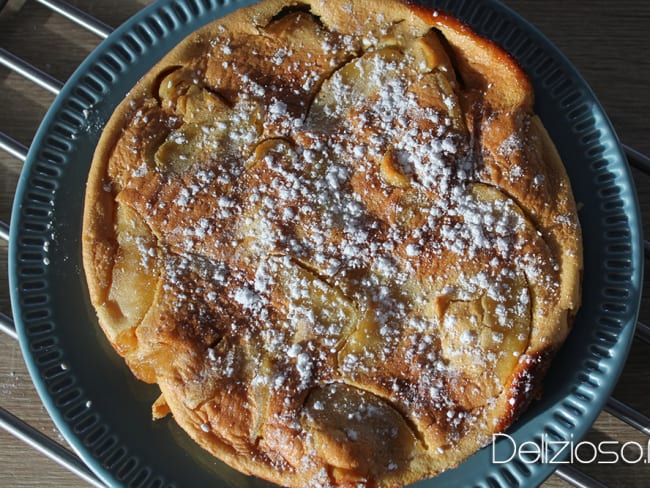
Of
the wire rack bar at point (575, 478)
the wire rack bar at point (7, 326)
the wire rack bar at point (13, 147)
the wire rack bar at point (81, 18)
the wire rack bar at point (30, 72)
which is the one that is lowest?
the wire rack bar at point (7, 326)

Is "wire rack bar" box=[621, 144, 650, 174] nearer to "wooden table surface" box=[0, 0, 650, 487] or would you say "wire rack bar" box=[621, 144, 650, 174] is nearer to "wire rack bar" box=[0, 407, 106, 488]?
"wooden table surface" box=[0, 0, 650, 487]

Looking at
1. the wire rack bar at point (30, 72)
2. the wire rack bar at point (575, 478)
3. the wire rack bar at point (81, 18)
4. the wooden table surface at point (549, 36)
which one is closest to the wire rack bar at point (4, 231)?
the wooden table surface at point (549, 36)

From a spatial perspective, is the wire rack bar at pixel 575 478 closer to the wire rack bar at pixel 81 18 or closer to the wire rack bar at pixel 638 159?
the wire rack bar at pixel 638 159

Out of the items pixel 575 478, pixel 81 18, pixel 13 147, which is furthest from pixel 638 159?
pixel 13 147

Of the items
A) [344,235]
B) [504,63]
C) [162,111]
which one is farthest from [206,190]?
[504,63]

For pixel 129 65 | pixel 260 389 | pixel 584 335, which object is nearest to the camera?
pixel 260 389

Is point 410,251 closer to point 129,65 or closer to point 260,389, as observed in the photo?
point 260,389
